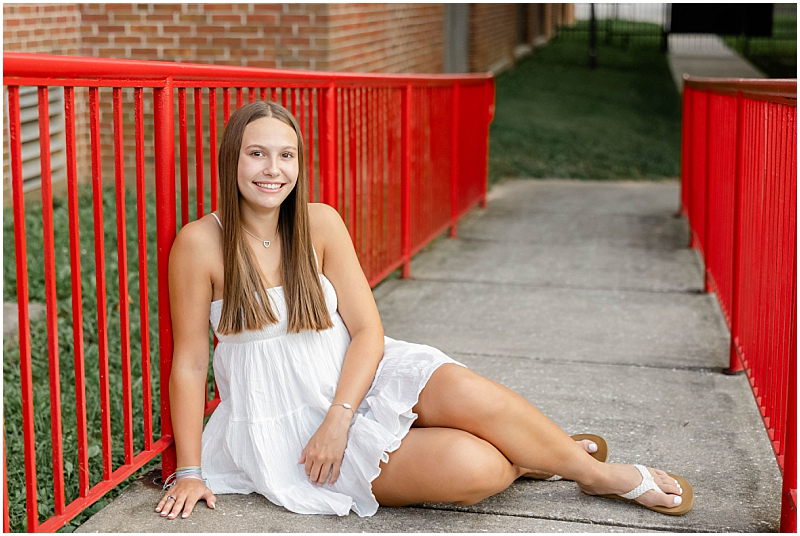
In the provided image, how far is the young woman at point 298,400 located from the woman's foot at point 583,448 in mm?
147

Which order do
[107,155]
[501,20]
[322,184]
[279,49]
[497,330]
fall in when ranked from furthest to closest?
[501,20]
[107,155]
[279,49]
[497,330]
[322,184]

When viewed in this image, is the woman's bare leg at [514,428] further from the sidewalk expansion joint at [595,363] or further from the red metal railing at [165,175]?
the sidewalk expansion joint at [595,363]

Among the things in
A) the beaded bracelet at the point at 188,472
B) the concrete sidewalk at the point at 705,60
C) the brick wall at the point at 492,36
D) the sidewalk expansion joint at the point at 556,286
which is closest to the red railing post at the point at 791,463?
the beaded bracelet at the point at 188,472

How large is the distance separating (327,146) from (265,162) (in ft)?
5.19

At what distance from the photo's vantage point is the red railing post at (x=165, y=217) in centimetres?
247

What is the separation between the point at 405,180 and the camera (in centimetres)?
553

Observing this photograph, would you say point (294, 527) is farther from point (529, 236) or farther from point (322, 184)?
point (529, 236)

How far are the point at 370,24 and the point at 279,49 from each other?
1410 mm

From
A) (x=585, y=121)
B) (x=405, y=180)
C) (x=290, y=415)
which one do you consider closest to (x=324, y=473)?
(x=290, y=415)

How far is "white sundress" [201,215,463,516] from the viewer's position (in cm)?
249

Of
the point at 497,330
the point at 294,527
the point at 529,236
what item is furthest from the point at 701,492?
the point at 529,236

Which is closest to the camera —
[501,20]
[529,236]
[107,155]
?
[529,236]

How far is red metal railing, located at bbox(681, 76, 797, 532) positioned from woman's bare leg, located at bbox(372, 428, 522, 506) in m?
0.77

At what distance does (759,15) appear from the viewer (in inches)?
862
